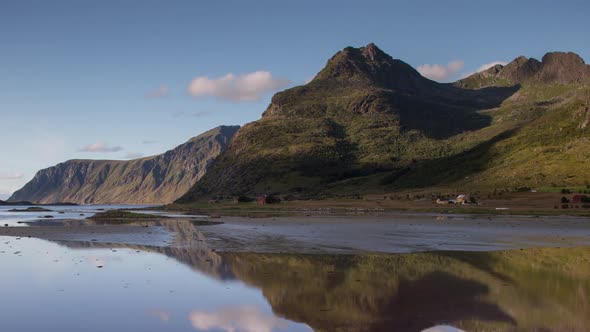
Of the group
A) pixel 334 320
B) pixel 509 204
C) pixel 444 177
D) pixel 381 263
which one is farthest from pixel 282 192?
pixel 334 320

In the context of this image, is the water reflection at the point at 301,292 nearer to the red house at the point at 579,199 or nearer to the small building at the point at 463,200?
the red house at the point at 579,199

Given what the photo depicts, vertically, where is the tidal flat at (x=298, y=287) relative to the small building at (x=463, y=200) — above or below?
below

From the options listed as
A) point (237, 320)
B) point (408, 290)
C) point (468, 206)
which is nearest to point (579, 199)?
point (468, 206)

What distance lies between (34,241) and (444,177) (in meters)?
116

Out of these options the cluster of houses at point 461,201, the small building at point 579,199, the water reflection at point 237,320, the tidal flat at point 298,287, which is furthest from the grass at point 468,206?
the water reflection at point 237,320

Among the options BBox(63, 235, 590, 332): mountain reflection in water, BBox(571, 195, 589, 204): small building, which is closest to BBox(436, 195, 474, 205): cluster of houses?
BBox(571, 195, 589, 204): small building

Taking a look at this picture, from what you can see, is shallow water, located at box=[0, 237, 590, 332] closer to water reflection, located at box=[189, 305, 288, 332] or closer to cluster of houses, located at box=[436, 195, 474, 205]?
water reflection, located at box=[189, 305, 288, 332]

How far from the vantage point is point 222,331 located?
47.4ft

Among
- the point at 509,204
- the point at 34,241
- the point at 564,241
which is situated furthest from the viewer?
the point at 509,204

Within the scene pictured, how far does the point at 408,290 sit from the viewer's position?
1916 cm

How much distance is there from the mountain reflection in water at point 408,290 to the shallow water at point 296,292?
0.04 m

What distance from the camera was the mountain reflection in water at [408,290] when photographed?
1504cm

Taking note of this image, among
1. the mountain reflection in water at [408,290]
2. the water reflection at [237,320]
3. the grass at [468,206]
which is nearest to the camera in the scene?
the water reflection at [237,320]

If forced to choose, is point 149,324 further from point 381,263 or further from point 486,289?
point 381,263
